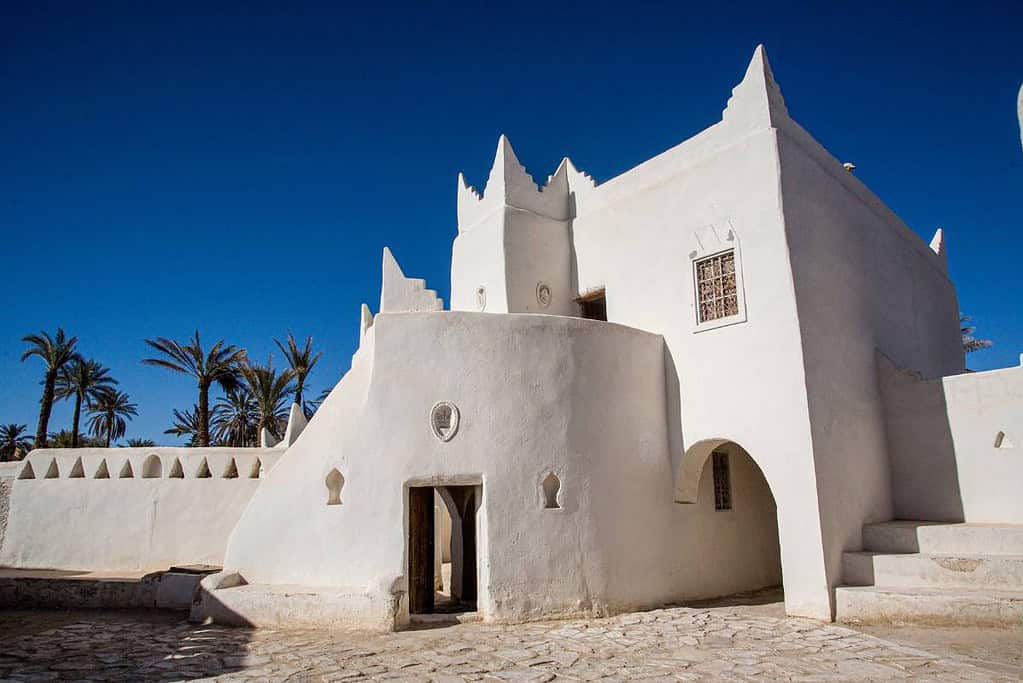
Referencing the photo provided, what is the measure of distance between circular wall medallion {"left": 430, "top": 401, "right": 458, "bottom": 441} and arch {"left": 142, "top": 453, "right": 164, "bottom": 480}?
7121 mm

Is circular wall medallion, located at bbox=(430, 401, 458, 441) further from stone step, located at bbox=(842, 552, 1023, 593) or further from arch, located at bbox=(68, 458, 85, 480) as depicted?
arch, located at bbox=(68, 458, 85, 480)

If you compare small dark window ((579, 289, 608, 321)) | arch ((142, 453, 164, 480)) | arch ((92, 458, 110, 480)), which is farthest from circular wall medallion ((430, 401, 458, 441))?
arch ((92, 458, 110, 480))

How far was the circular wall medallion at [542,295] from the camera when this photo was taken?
13.8 metres

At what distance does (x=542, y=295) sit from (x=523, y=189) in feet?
7.29

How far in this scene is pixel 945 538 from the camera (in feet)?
30.7

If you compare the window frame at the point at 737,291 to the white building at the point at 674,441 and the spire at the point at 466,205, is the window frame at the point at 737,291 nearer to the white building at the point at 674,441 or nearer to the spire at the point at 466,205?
the white building at the point at 674,441

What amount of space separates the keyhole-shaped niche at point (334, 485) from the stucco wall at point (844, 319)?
678 centimetres

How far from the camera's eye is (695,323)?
11.4 metres

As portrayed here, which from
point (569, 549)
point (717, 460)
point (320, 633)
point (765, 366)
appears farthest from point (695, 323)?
point (320, 633)

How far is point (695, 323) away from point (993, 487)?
4.85 metres

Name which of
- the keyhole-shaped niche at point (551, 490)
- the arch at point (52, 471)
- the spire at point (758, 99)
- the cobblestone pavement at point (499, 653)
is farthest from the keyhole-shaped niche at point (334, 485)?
the spire at point (758, 99)

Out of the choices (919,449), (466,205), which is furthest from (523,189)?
(919,449)

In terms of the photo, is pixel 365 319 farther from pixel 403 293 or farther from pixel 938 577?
pixel 938 577

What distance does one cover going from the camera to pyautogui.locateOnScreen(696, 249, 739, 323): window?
11047 millimetres
